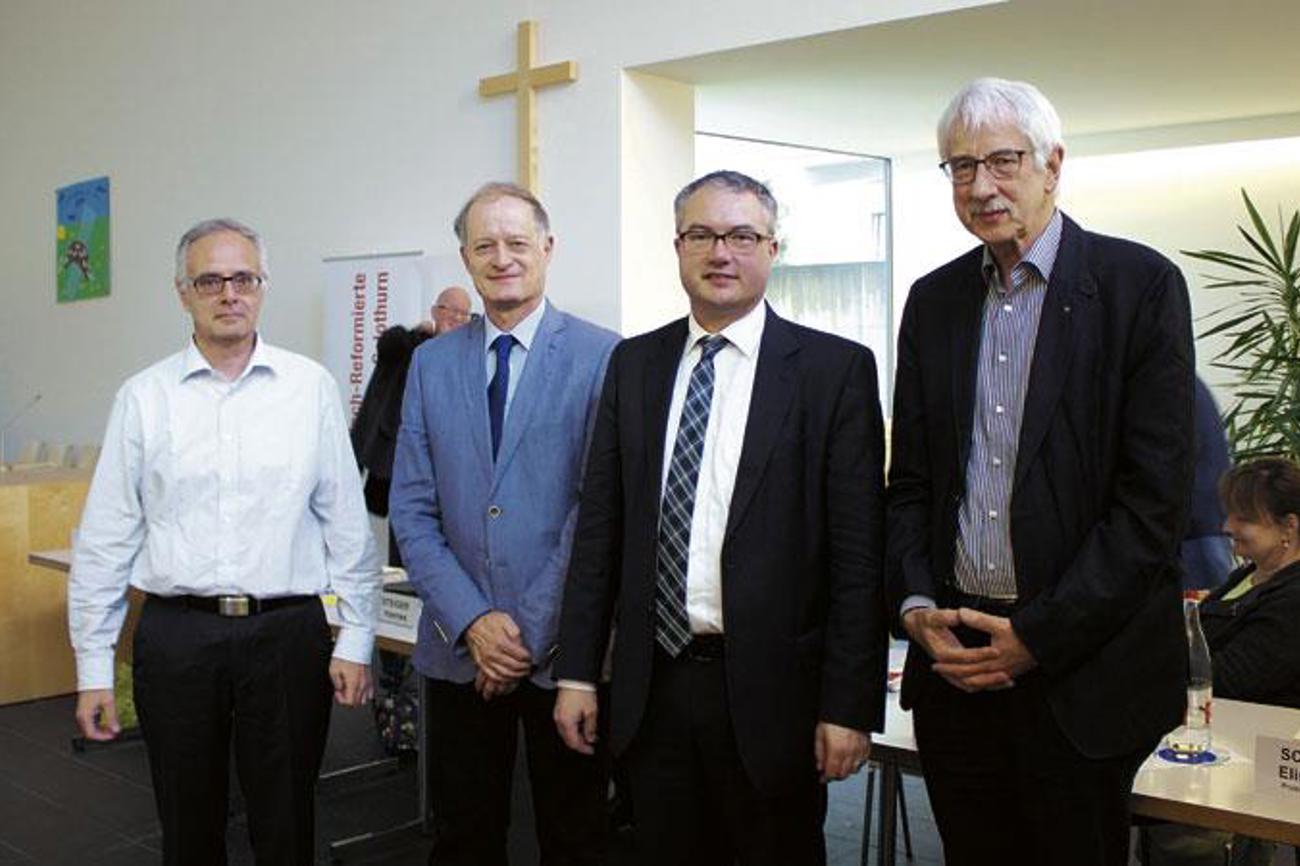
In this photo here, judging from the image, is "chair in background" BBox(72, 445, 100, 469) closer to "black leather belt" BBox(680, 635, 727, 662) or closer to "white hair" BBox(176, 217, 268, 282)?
"white hair" BBox(176, 217, 268, 282)

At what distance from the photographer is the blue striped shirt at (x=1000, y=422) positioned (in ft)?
6.22

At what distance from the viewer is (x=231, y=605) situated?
2.49 m

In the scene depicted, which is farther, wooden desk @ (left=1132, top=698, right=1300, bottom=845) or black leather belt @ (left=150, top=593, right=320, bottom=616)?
black leather belt @ (left=150, top=593, right=320, bottom=616)

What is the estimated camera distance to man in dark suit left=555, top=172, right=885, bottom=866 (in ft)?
6.74

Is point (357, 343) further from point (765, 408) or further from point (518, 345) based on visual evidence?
point (765, 408)

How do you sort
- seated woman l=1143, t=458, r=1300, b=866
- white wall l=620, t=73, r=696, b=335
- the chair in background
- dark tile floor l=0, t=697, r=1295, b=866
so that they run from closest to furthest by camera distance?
seated woman l=1143, t=458, r=1300, b=866, dark tile floor l=0, t=697, r=1295, b=866, white wall l=620, t=73, r=696, b=335, the chair in background

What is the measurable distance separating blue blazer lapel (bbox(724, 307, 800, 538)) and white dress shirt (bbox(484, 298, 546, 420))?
1.74ft

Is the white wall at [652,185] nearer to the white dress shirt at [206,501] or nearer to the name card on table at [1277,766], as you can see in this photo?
the white dress shirt at [206,501]

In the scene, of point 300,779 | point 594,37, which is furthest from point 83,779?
point 594,37

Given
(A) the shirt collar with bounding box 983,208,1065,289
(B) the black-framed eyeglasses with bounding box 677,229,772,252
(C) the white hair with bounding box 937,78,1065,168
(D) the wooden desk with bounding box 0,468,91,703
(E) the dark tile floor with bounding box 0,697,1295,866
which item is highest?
(C) the white hair with bounding box 937,78,1065,168

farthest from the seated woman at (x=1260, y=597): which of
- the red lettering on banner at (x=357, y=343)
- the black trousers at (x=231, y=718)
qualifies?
the red lettering on banner at (x=357, y=343)

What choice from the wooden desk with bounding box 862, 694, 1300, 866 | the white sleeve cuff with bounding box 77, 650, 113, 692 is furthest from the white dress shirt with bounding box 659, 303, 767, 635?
the white sleeve cuff with bounding box 77, 650, 113, 692

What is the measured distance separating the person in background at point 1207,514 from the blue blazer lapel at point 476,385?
1778mm

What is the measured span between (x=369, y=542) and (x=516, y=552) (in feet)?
1.49
